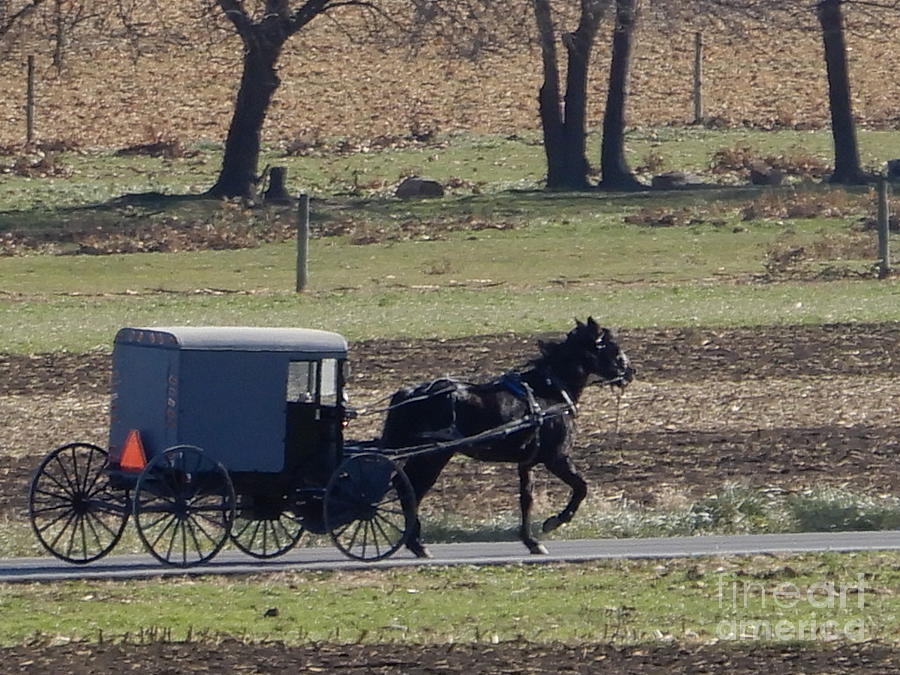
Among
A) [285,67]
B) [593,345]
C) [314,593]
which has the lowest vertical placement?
[314,593]

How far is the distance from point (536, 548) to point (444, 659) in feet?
12.2

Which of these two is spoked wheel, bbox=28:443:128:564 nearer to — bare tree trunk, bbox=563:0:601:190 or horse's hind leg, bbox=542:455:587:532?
horse's hind leg, bbox=542:455:587:532

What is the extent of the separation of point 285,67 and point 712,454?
37.9m

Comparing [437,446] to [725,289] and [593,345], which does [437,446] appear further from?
[725,289]

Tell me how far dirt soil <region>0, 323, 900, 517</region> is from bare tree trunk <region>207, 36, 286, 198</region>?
14.4 metres

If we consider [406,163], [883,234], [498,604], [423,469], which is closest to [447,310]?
[883,234]

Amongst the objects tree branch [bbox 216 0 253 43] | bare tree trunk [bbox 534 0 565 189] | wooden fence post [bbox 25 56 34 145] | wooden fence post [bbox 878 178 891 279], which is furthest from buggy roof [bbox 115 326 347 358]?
wooden fence post [bbox 25 56 34 145]

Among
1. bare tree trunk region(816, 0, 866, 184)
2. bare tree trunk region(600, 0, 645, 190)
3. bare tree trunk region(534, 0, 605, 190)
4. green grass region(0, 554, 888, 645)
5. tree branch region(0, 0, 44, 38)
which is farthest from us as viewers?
bare tree trunk region(600, 0, 645, 190)

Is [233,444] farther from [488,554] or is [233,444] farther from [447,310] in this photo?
[447,310]

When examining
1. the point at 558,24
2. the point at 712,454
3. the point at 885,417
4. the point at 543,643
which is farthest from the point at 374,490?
the point at 558,24

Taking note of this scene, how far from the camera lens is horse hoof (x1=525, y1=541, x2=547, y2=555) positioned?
1306cm

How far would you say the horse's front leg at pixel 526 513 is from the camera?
43.4 feet

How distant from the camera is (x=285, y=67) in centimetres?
5388

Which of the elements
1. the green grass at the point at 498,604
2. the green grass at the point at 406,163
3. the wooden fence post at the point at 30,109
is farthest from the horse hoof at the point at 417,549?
the wooden fence post at the point at 30,109
